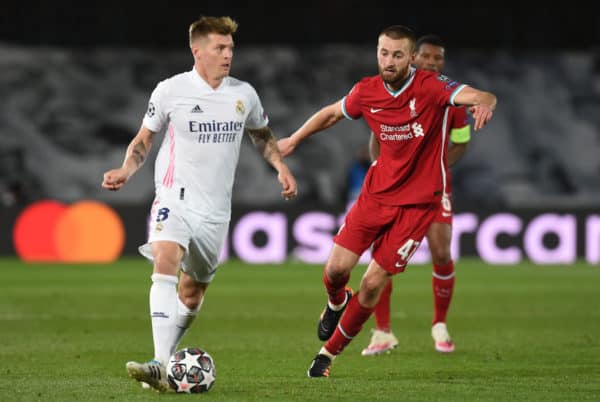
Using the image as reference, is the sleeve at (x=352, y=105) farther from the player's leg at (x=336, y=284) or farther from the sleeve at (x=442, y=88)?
the player's leg at (x=336, y=284)

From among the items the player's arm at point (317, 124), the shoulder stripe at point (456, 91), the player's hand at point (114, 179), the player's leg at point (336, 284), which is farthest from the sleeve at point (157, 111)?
the shoulder stripe at point (456, 91)

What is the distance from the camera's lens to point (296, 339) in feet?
32.8

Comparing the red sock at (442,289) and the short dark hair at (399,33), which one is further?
the red sock at (442,289)

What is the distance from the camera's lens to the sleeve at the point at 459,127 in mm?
9031

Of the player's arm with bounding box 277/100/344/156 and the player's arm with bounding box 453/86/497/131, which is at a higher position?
the player's arm with bounding box 453/86/497/131

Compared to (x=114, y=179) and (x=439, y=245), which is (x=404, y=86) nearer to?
(x=439, y=245)

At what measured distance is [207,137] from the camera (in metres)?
7.16

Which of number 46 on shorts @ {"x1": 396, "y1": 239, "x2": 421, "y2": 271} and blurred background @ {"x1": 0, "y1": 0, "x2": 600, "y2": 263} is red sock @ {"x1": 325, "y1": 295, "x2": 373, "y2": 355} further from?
blurred background @ {"x1": 0, "y1": 0, "x2": 600, "y2": 263}

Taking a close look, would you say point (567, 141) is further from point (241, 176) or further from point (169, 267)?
point (169, 267)

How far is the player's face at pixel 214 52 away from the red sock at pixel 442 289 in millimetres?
2855

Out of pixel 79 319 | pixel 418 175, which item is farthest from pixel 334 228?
pixel 418 175

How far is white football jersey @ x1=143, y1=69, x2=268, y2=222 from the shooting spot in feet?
23.4

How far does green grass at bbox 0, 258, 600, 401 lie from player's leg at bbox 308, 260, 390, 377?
222mm

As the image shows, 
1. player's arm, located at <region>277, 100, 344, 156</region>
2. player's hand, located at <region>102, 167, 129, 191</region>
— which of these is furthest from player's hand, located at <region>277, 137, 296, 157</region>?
player's hand, located at <region>102, 167, 129, 191</region>
